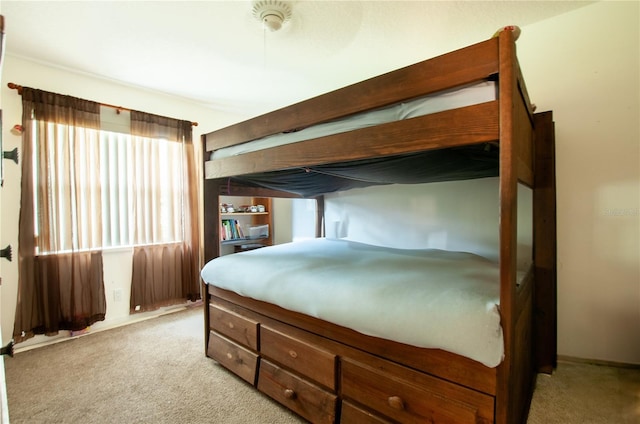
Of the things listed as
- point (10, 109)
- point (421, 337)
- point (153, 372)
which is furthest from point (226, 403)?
point (10, 109)

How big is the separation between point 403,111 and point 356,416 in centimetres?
126

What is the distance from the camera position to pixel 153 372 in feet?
5.92

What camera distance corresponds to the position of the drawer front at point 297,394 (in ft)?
4.07

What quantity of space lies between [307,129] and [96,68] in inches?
91.2

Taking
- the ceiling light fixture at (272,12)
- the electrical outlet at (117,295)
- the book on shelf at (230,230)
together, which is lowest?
the electrical outlet at (117,295)

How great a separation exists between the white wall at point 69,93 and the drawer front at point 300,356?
6.34 feet

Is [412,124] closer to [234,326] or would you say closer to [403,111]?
[403,111]

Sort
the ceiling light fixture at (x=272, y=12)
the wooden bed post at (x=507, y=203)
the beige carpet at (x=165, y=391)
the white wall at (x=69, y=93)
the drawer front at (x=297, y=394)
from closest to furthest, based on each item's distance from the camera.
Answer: the wooden bed post at (x=507, y=203) → the drawer front at (x=297, y=394) → the beige carpet at (x=165, y=391) → the ceiling light fixture at (x=272, y=12) → the white wall at (x=69, y=93)

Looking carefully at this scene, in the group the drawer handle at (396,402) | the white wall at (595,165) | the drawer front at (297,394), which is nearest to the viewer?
the drawer handle at (396,402)

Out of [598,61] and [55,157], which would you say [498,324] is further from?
[55,157]

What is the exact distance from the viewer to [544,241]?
5.60 ft

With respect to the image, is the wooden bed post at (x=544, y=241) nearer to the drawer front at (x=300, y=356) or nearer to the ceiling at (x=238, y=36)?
the ceiling at (x=238, y=36)

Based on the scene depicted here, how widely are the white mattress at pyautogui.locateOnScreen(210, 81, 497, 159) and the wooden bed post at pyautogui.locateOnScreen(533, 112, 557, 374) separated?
126cm

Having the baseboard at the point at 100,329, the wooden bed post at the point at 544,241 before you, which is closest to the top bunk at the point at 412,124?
the wooden bed post at the point at 544,241
